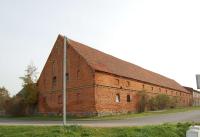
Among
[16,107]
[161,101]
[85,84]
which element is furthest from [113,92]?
[16,107]

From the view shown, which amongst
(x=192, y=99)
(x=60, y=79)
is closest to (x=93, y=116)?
(x=60, y=79)

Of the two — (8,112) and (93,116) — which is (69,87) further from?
(8,112)

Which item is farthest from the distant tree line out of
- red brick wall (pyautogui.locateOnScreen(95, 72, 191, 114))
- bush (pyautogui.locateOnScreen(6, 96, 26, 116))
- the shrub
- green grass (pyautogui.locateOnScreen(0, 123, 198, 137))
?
green grass (pyautogui.locateOnScreen(0, 123, 198, 137))

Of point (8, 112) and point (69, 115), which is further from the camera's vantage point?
Answer: point (8, 112)

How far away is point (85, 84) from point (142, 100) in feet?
45.8

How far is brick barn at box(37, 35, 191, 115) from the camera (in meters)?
40.8

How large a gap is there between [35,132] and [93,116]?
26.0 metres

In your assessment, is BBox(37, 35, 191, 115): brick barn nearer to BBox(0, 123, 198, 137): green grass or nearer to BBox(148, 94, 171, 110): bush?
BBox(148, 94, 171, 110): bush

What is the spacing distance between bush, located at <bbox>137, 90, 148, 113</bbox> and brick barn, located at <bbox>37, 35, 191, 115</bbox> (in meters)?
0.99

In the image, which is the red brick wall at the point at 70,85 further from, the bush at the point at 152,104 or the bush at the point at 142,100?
the bush at the point at 152,104

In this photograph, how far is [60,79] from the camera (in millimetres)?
46125

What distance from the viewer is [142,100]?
5175cm

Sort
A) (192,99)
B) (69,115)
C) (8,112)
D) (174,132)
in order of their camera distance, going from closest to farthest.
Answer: (174,132), (69,115), (8,112), (192,99)

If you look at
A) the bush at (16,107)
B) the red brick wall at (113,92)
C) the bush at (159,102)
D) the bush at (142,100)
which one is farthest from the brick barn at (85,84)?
the bush at (159,102)
